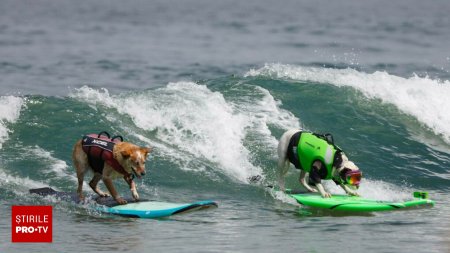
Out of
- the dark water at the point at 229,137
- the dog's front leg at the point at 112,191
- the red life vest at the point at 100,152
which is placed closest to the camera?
the dark water at the point at 229,137

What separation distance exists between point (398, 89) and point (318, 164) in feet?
30.1

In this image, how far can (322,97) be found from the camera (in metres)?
26.0

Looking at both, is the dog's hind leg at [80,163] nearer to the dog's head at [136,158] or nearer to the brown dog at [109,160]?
the brown dog at [109,160]

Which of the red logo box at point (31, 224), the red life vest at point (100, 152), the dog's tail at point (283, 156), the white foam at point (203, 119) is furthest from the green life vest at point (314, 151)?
the red logo box at point (31, 224)

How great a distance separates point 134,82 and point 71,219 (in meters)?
21.3

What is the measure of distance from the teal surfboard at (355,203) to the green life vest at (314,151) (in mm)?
469

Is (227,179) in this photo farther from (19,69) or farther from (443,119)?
(19,69)

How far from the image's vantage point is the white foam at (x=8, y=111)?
2239 centimetres

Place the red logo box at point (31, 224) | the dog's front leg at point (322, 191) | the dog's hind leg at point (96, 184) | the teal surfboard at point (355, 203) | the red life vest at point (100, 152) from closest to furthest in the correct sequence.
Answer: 1. the red logo box at point (31, 224)
2. the red life vest at point (100, 152)
3. the teal surfboard at point (355, 203)
4. the dog's hind leg at point (96, 184)
5. the dog's front leg at point (322, 191)

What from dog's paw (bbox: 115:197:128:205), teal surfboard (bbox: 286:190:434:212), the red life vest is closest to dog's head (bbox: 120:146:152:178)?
the red life vest

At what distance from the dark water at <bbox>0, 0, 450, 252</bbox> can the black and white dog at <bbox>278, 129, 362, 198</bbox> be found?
0.55 meters

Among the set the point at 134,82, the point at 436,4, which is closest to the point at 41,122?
the point at 134,82

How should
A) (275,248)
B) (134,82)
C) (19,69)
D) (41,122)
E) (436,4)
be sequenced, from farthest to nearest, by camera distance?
(436,4) < (19,69) < (134,82) < (41,122) < (275,248)

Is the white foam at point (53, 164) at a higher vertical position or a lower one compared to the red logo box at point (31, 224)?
higher
